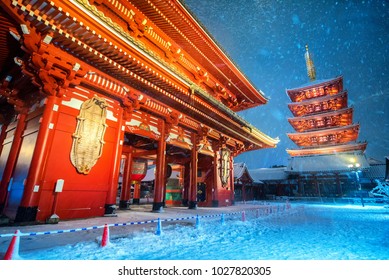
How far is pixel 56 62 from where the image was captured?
555cm

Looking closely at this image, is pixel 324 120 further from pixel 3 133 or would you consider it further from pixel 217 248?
pixel 3 133

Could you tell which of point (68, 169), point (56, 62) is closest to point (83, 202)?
point (68, 169)

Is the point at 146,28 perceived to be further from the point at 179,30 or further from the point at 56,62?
the point at 56,62

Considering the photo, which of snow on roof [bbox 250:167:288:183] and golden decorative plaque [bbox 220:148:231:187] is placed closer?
golden decorative plaque [bbox 220:148:231:187]

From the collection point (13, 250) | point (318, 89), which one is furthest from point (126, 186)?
point (318, 89)

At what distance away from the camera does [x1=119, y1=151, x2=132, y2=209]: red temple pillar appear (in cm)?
1107

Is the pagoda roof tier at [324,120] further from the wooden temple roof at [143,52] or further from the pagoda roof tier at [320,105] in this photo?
the wooden temple roof at [143,52]

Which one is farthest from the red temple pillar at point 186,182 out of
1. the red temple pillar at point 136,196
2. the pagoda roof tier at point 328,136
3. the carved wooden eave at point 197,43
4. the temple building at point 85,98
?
the pagoda roof tier at point 328,136

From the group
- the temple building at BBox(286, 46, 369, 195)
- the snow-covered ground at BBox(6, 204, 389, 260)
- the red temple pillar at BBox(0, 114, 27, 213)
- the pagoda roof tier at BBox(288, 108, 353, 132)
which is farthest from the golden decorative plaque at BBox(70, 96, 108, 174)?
the pagoda roof tier at BBox(288, 108, 353, 132)

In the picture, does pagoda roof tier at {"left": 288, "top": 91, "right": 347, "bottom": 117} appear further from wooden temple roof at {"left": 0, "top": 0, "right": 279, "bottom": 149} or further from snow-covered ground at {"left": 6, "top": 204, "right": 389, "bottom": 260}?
snow-covered ground at {"left": 6, "top": 204, "right": 389, "bottom": 260}

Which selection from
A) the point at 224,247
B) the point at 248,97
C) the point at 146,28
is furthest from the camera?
the point at 248,97

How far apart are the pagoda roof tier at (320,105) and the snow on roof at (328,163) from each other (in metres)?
7.37

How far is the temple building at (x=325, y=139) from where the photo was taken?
2456 cm

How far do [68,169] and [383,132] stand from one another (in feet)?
435
